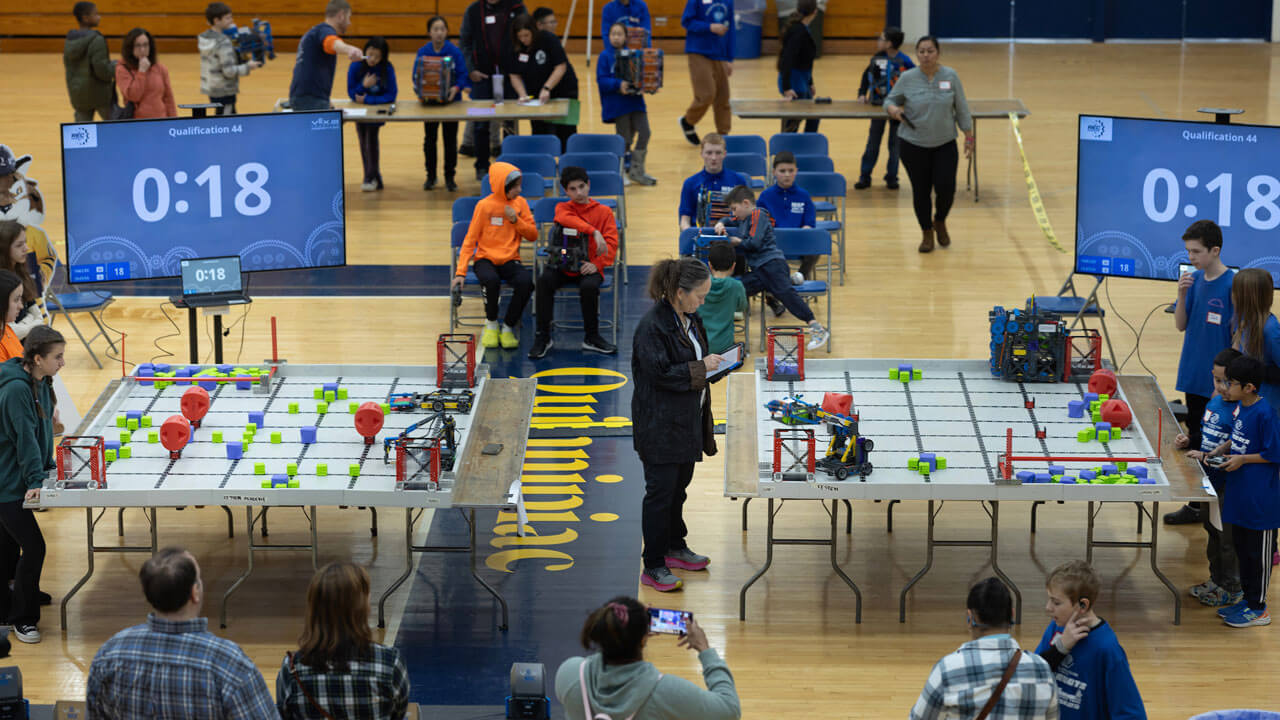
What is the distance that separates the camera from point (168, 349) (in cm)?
1060

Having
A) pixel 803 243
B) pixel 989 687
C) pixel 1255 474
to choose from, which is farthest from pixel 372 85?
pixel 989 687

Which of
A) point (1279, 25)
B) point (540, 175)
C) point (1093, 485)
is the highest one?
point (1279, 25)

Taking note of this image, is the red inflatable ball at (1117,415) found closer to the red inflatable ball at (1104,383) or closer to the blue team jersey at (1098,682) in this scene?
the red inflatable ball at (1104,383)

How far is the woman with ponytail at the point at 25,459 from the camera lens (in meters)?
6.38

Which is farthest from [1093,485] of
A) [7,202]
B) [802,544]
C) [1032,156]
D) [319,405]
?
[1032,156]

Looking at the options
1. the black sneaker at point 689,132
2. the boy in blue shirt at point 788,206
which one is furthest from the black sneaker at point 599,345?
the black sneaker at point 689,132

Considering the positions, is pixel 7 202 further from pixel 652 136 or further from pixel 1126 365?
pixel 652 136

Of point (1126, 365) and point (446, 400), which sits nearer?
point (446, 400)

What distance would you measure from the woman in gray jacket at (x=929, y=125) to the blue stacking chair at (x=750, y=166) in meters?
1.17

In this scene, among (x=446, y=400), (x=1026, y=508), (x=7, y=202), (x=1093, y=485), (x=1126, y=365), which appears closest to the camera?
(x=1093, y=485)

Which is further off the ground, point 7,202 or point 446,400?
point 7,202

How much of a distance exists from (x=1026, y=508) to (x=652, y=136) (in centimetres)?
981

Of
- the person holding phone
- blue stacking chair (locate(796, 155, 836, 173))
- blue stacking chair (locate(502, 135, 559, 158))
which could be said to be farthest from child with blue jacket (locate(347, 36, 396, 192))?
the person holding phone

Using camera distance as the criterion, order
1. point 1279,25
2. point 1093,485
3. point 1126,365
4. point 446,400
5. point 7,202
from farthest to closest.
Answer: point 1279,25 → point 1126,365 → point 7,202 → point 446,400 → point 1093,485
